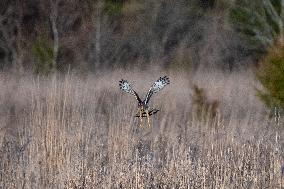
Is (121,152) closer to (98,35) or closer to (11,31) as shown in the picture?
(98,35)

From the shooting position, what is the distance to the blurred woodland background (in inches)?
820

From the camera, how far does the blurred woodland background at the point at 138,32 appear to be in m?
20.8

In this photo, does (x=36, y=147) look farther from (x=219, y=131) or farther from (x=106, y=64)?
(x=106, y=64)

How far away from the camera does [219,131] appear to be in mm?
6742

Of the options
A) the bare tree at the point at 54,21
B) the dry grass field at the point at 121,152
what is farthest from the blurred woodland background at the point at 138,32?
the dry grass field at the point at 121,152

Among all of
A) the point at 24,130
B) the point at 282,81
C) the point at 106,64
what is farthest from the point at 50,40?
the point at 24,130

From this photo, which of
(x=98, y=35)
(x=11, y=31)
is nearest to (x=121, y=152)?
(x=98, y=35)

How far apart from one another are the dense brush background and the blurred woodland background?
6 cm

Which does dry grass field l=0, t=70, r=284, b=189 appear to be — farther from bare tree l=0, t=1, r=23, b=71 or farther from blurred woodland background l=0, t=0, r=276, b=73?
bare tree l=0, t=1, r=23, b=71

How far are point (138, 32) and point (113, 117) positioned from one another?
1669 cm

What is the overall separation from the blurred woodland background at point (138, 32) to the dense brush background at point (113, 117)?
0.06m

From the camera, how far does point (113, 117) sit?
281 inches

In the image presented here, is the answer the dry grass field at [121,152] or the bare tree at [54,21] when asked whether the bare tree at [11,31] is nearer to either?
the bare tree at [54,21]

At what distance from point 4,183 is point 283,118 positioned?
3705 mm
